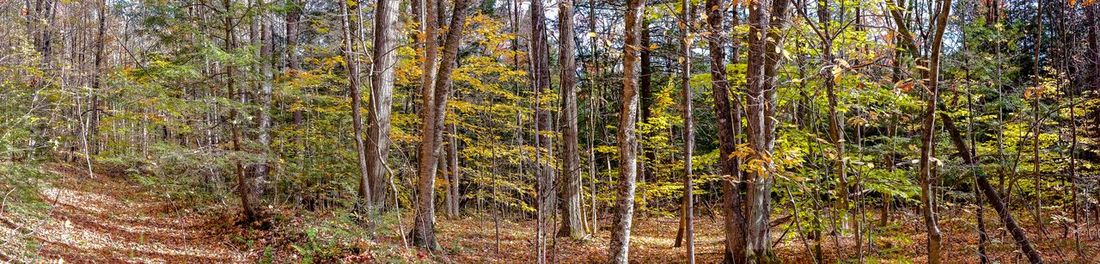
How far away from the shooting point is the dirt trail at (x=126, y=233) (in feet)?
24.8

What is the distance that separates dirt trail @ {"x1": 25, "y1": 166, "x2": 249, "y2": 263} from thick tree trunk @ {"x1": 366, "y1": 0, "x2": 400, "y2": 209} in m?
1.97

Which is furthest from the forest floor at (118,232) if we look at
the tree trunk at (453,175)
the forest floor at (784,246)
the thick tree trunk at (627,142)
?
the tree trunk at (453,175)

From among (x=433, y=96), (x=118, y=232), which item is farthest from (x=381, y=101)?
(x=118, y=232)

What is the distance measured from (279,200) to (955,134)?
13.2 metres

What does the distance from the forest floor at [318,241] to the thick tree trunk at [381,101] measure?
57 centimetres

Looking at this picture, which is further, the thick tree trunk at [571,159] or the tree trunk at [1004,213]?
the thick tree trunk at [571,159]

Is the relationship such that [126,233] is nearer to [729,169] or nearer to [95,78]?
[729,169]

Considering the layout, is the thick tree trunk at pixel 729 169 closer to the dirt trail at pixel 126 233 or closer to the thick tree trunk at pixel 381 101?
the thick tree trunk at pixel 381 101

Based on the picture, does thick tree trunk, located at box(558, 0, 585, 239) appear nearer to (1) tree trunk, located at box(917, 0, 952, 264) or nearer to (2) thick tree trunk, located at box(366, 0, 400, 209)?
(2) thick tree trunk, located at box(366, 0, 400, 209)

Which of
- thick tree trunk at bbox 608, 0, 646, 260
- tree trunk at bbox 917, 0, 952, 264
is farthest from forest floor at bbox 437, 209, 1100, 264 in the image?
tree trunk at bbox 917, 0, 952, 264

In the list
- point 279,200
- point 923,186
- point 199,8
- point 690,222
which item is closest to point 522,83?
point 279,200

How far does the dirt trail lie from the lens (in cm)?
755

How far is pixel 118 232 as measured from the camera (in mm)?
9664

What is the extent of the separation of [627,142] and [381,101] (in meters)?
4.51
